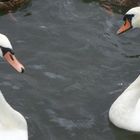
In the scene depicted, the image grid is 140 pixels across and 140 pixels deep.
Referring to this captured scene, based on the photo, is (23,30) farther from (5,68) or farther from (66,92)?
(66,92)

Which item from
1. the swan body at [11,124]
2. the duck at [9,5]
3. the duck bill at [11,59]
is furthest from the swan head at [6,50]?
the duck at [9,5]

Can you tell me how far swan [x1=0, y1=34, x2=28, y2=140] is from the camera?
847 centimetres

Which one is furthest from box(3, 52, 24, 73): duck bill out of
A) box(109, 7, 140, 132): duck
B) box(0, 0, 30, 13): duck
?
box(0, 0, 30, 13): duck

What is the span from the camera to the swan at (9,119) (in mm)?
8469

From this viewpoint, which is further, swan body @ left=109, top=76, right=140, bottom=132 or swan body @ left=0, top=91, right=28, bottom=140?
swan body @ left=109, top=76, right=140, bottom=132

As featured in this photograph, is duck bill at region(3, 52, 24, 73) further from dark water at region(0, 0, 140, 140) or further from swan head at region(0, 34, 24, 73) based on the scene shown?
dark water at region(0, 0, 140, 140)

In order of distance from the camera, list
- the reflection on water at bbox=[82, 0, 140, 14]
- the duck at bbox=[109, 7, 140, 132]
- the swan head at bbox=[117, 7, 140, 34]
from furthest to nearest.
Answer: the reflection on water at bbox=[82, 0, 140, 14] < the swan head at bbox=[117, 7, 140, 34] < the duck at bbox=[109, 7, 140, 132]

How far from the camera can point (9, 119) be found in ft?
28.4

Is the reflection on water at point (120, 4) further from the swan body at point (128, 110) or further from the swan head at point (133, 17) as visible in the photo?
the swan body at point (128, 110)

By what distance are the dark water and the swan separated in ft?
1.07

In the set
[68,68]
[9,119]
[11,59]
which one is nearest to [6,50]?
[11,59]

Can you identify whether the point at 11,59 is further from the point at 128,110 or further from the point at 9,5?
the point at 9,5

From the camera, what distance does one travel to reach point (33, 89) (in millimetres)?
9961

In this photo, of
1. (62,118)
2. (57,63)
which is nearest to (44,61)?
(57,63)
